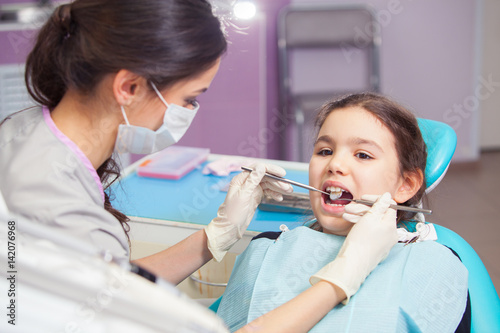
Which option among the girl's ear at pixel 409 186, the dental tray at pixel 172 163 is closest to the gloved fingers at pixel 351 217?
the girl's ear at pixel 409 186

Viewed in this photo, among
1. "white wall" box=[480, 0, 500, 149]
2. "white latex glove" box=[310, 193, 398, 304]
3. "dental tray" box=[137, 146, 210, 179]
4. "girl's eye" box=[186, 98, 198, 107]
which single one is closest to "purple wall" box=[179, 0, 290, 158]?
"dental tray" box=[137, 146, 210, 179]

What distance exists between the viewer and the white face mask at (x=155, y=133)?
112 cm

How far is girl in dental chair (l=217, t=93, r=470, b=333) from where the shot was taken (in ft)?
3.39

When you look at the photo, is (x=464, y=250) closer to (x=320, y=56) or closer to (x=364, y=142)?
(x=364, y=142)

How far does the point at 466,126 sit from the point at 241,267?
9.77ft

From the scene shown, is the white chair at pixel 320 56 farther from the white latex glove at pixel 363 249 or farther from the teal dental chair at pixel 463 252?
the white latex glove at pixel 363 249

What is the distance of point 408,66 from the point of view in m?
3.50

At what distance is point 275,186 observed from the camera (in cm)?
137

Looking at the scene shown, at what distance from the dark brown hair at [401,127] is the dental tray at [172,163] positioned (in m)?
0.67

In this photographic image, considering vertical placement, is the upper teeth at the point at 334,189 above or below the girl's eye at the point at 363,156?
below

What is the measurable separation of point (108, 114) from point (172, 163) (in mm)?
838

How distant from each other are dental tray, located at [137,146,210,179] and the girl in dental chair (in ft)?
2.02

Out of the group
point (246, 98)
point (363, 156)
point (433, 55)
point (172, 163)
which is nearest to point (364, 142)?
point (363, 156)

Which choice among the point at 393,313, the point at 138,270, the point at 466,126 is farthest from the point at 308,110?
the point at 138,270
